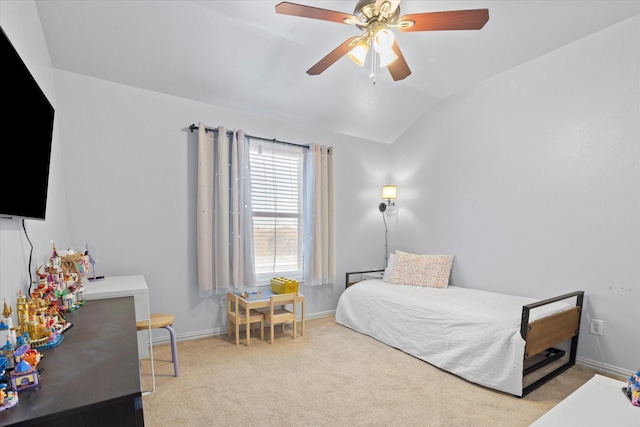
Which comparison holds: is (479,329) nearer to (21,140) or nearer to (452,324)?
(452,324)

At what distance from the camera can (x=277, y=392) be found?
2135 millimetres

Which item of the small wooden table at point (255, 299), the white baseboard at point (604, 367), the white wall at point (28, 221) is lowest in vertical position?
the white baseboard at point (604, 367)

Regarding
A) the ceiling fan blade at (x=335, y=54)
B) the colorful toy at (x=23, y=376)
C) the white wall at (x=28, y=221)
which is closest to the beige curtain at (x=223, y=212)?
the white wall at (x=28, y=221)

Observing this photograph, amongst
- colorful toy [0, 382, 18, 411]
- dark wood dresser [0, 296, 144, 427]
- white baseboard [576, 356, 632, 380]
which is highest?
colorful toy [0, 382, 18, 411]

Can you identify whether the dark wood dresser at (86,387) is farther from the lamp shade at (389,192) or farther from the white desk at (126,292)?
the lamp shade at (389,192)

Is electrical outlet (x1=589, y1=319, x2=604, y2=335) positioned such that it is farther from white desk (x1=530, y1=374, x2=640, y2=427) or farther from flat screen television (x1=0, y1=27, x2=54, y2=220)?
flat screen television (x1=0, y1=27, x2=54, y2=220)

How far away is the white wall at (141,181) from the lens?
256cm

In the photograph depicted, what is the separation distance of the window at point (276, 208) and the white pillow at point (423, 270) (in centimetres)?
118

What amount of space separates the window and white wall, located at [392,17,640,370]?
1683mm

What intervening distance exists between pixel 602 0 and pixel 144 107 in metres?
3.78

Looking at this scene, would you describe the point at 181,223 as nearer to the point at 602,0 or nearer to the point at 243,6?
the point at 243,6

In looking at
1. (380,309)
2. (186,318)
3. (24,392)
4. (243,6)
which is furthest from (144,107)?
(380,309)

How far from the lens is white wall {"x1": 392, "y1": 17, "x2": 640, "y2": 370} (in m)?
2.41

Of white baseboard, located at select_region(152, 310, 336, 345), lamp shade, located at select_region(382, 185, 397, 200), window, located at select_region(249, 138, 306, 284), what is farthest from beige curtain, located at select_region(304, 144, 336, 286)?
white baseboard, located at select_region(152, 310, 336, 345)
